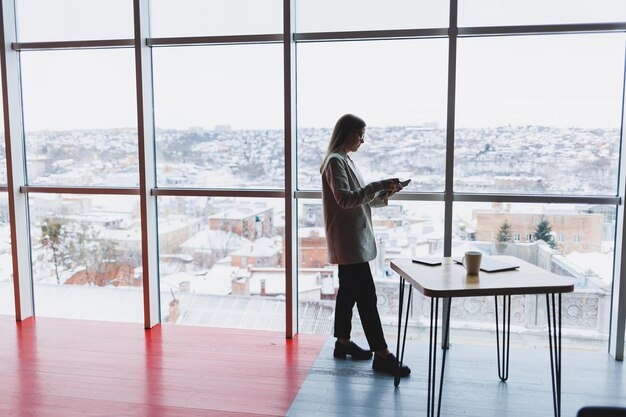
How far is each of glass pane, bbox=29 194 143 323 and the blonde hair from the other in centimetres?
165

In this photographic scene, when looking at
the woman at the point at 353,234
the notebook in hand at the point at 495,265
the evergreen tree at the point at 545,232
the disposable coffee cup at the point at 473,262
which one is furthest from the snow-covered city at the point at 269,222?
the disposable coffee cup at the point at 473,262

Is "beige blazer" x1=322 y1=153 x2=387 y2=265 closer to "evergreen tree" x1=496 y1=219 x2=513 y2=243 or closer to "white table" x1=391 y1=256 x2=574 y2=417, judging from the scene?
"white table" x1=391 y1=256 x2=574 y2=417

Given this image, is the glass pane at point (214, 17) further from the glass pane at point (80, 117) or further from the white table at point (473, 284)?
the white table at point (473, 284)

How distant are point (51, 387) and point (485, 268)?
7.70 feet

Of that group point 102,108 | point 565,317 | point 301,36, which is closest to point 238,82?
point 301,36

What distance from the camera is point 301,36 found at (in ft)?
11.3

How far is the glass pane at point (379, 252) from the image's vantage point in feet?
11.3

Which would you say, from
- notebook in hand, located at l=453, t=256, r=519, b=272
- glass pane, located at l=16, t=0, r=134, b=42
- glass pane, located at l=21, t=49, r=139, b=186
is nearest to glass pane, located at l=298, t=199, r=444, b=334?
notebook in hand, located at l=453, t=256, r=519, b=272

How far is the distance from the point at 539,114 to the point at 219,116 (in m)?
2.09

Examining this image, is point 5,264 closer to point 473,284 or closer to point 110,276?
point 110,276

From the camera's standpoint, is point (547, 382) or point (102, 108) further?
point (102, 108)

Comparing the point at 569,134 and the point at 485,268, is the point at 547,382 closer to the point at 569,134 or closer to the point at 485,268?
the point at 485,268

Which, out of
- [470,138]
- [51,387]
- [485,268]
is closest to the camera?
[485,268]

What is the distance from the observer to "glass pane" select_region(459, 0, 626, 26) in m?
3.10
